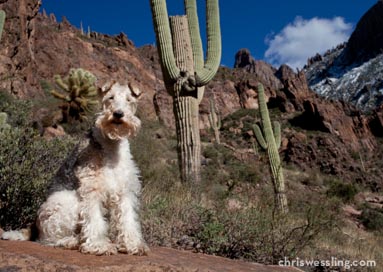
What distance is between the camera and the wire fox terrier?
130 inches

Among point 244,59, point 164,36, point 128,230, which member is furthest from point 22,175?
point 244,59

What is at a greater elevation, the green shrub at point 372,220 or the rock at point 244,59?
the rock at point 244,59

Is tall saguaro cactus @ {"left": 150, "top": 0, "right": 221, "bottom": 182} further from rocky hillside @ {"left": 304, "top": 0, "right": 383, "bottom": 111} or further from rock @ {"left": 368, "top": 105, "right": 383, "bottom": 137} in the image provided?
rocky hillside @ {"left": 304, "top": 0, "right": 383, "bottom": 111}

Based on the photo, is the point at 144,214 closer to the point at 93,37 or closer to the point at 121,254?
the point at 121,254

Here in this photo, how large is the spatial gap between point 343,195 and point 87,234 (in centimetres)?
1955

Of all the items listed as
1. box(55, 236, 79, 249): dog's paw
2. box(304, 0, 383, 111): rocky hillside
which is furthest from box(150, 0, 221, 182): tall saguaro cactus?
box(304, 0, 383, 111): rocky hillside

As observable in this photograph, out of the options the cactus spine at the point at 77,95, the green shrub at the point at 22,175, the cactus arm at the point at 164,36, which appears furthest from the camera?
the cactus spine at the point at 77,95

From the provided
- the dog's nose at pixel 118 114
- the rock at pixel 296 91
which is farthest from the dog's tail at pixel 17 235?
the rock at pixel 296 91

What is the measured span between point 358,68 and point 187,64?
9774 centimetres

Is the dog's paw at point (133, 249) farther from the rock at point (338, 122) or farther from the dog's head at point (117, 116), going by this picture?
the rock at point (338, 122)

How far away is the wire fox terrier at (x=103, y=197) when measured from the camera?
10.9ft

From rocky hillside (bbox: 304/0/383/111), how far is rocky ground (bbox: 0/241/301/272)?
72.4 metres

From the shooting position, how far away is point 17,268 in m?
2.62

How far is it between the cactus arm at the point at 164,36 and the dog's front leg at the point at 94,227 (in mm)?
6387
